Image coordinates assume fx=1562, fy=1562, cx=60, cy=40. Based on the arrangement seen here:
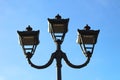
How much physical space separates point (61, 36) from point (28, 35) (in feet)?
2.88

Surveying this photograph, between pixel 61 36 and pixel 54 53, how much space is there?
1.61 ft

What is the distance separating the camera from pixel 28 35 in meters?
41.4

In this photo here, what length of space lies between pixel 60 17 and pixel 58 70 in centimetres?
152

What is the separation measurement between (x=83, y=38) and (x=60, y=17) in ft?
2.72

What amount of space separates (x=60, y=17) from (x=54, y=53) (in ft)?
3.22

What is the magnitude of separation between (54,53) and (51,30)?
615 mm

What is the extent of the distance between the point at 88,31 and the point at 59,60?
1124 mm

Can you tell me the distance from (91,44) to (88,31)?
355 millimetres

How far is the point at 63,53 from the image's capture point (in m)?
Answer: 41.3

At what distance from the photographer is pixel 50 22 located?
41438 mm

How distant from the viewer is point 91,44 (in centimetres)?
4156

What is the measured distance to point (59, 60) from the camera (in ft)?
135

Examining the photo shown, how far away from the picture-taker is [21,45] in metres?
41.5

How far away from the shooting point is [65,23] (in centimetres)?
4134
